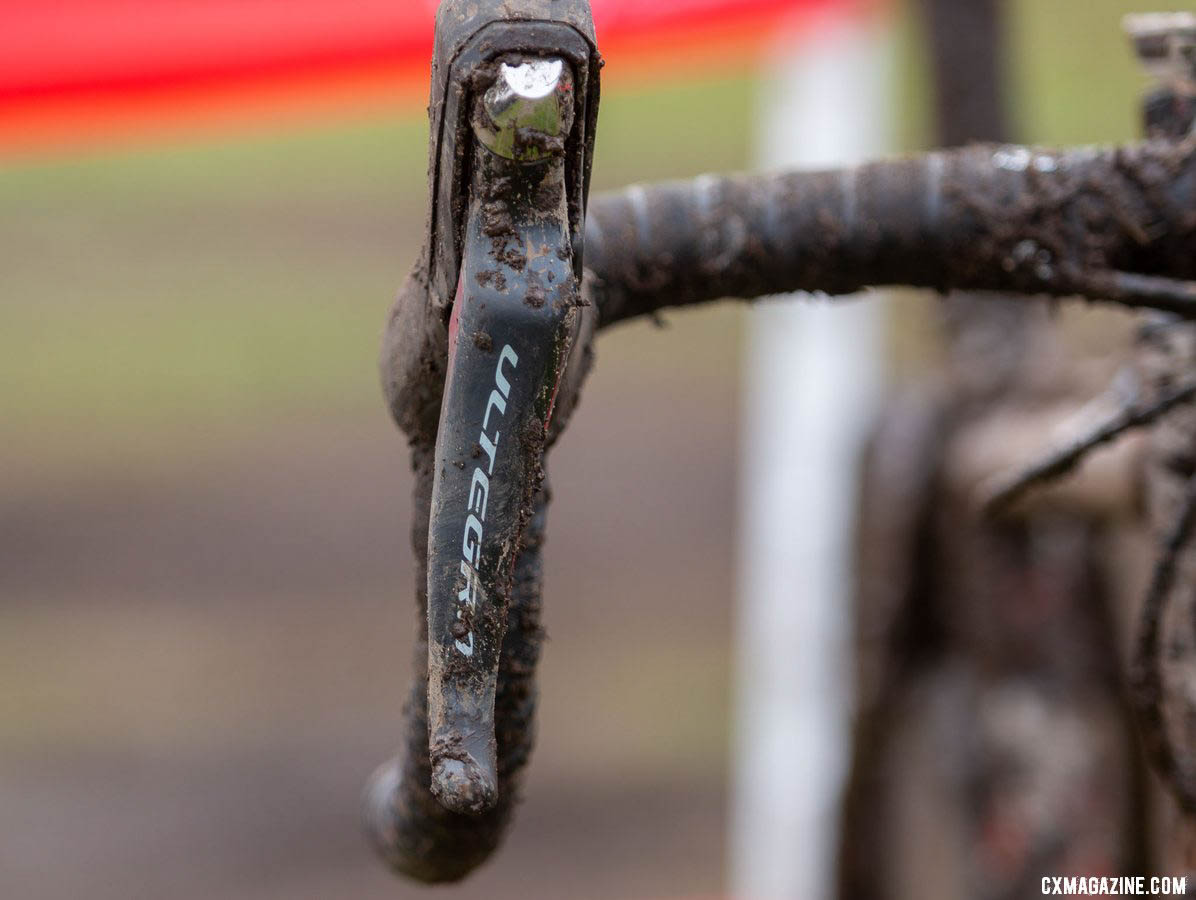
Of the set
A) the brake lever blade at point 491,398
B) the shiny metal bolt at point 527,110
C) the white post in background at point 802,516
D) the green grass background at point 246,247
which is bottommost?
the brake lever blade at point 491,398

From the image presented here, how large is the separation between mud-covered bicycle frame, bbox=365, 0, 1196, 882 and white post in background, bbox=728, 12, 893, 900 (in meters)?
1.01

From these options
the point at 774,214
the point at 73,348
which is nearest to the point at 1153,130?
the point at 774,214

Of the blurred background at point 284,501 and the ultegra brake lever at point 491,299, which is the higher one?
the blurred background at point 284,501

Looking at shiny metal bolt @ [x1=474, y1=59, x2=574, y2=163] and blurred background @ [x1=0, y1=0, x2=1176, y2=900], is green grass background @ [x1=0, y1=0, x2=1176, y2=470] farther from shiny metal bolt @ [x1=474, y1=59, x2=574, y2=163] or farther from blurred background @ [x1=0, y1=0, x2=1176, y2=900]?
shiny metal bolt @ [x1=474, y1=59, x2=574, y2=163]

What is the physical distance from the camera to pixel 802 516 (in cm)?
319

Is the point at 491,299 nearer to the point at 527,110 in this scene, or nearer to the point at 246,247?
the point at 527,110

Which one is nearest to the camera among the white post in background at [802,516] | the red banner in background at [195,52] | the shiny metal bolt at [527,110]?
the shiny metal bolt at [527,110]

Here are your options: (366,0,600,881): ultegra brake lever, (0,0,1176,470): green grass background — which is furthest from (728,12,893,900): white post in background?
(366,0,600,881): ultegra brake lever

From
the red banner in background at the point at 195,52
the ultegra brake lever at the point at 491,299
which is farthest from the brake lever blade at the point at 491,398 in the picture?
the red banner in background at the point at 195,52

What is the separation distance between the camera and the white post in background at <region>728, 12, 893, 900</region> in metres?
2.46

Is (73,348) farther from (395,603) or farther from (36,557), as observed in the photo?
(395,603)

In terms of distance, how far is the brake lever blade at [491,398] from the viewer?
21.2 inches

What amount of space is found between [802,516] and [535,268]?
269cm

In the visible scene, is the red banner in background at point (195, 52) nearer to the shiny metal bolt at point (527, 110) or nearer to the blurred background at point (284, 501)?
the blurred background at point (284, 501)
